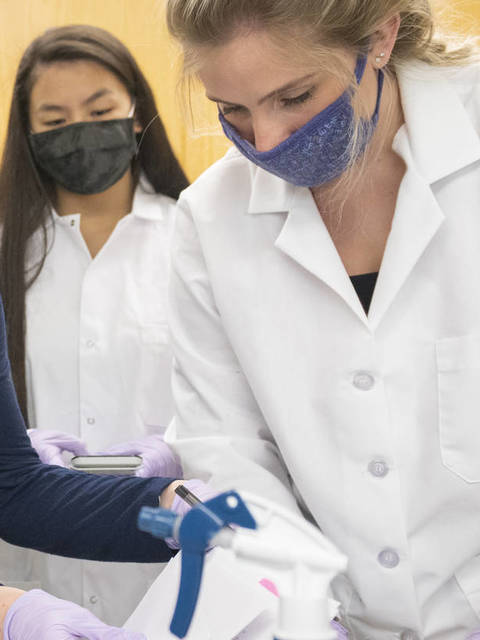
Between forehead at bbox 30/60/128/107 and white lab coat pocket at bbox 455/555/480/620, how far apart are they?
1.64 metres

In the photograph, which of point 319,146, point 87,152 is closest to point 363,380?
point 319,146

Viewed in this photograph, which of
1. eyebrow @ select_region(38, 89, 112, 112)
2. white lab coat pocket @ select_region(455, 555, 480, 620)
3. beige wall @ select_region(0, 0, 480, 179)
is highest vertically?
beige wall @ select_region(0, 0, 480, 179)

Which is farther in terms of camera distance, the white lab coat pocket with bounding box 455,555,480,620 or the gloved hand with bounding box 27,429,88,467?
the gloved hand with bounding box 27,429,88,467

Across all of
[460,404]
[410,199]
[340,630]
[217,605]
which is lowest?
[340,630]

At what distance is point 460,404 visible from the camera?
4.63 ft

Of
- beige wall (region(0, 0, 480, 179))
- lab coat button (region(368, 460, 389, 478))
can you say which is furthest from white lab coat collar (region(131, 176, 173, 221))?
lab coat button (region(368, 460, 389, 478))

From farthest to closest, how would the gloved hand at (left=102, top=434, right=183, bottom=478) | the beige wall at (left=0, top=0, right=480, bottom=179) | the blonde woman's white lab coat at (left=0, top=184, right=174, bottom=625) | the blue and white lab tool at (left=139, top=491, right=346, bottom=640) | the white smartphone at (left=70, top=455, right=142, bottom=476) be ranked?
1. the beige wall at (left=0, top=0, right=480, bottom=179)
2. the blonde woman's white lab coat at (left=0, top=184, right=174, bottom=625)
3. the gloved hand at (left=102, top=434, right=183, bottom=478)
4. the white smartphone at (left=70, top=455, right=142, bottom=476)
5. the blue and white lab tool at (left=139, top=491, right=346, bottom=640)

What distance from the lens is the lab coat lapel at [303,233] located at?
4.84ft

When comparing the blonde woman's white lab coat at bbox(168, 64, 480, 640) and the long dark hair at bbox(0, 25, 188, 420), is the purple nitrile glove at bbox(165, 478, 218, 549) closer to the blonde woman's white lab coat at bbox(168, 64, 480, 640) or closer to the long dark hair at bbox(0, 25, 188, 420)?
the blonde woman's white lab coat at bbox(168, 64, 480, 640)

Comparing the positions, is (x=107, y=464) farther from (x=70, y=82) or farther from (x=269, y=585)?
(x=70, y=82)

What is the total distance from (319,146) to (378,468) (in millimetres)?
520

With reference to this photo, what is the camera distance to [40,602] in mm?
1249

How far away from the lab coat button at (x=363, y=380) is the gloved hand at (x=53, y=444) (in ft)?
2.81

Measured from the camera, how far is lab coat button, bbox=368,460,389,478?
144 centimetres
